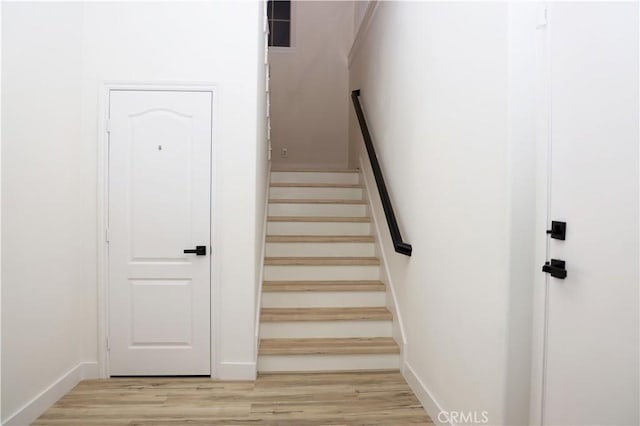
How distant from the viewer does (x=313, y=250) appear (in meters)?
4.20

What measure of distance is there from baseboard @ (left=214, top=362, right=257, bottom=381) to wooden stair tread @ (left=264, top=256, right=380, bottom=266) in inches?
38.6

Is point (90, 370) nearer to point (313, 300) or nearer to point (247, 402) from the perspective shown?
point (247, 402)

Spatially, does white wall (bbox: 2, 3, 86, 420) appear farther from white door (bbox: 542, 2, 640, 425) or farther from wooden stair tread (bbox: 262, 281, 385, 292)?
white door (bbox: 542, 2, 640, 425)

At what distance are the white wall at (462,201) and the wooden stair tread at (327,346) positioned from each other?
0.78 feet

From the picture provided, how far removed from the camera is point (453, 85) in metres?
2.36

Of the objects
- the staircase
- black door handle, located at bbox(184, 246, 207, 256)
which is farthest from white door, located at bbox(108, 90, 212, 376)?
the staircase

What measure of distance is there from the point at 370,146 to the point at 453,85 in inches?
73.9

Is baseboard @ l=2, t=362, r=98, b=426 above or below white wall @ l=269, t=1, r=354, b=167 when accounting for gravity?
below

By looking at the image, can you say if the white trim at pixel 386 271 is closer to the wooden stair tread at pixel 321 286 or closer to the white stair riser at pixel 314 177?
→ the wooden stair tread at pixel 321 286

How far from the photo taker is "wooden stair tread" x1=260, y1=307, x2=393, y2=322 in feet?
11.5

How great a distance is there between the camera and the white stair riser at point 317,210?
4.69 meters

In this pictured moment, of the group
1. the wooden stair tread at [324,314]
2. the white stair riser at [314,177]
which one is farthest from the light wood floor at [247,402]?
the white stair riser at [314,177]

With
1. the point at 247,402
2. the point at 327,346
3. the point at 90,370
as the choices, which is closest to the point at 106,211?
the point at 90,370

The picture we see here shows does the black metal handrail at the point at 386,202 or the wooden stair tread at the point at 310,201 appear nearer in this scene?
the black metal handrail at the point at 386,202
